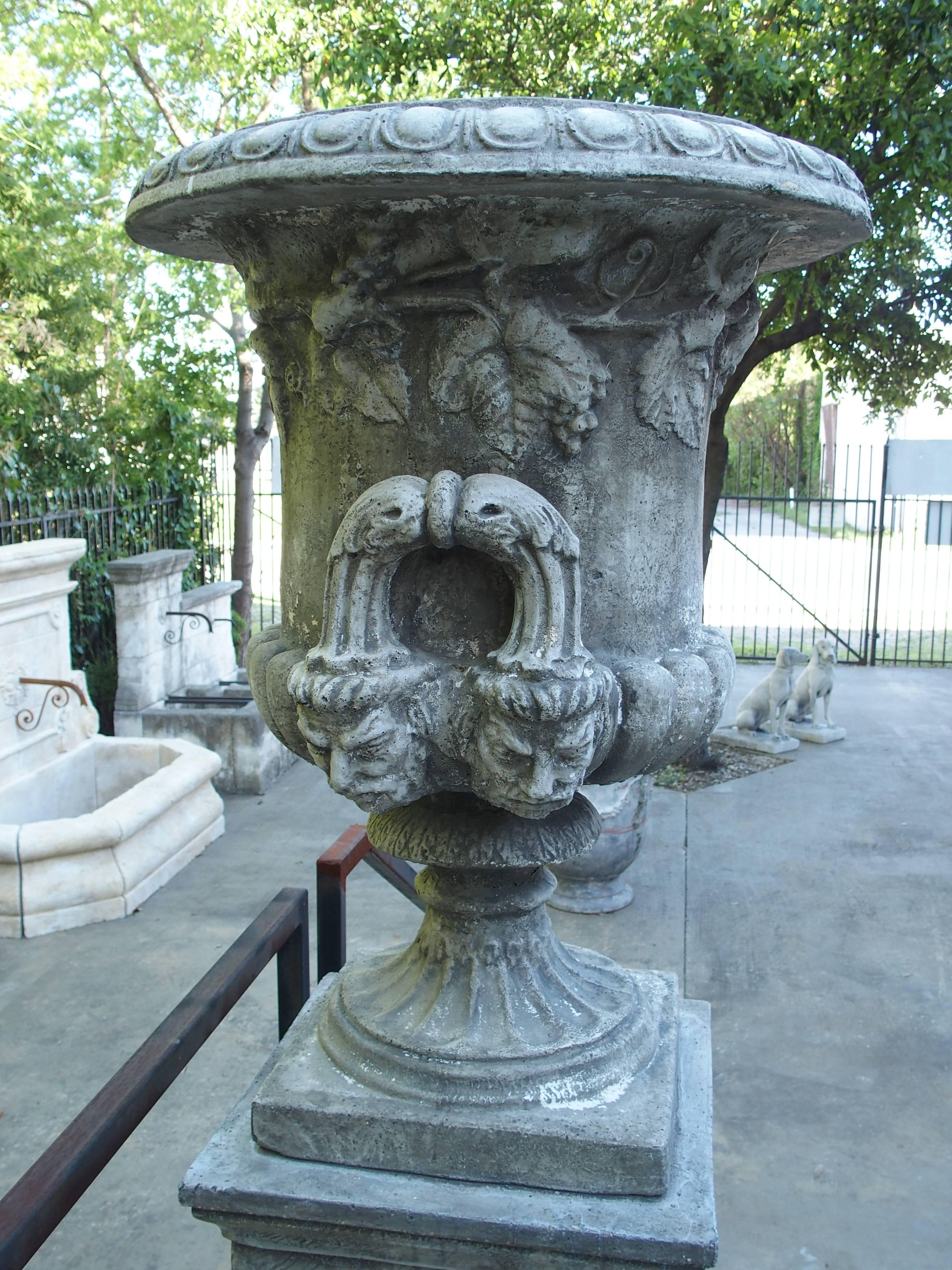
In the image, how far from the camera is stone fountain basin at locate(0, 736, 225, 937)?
15.9 feet

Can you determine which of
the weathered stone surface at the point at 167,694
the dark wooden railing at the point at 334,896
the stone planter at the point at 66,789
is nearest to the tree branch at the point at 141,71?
the weathered stone surface at the point at 167,694

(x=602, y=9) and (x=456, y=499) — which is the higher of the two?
(x=602, y=9)

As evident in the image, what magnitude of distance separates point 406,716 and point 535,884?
0.53 m

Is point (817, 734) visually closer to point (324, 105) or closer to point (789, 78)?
point (789, 78)

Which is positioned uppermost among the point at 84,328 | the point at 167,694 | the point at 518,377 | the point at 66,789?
the point at 84,328

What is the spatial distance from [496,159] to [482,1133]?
1489 millimetres

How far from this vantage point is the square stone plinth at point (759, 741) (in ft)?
26.1

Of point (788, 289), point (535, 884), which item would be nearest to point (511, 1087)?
point (535, 884)

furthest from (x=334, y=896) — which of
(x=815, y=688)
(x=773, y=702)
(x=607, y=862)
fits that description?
(x=815, y=688)

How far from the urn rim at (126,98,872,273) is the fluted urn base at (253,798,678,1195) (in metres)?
1.05

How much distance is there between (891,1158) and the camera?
3385mm

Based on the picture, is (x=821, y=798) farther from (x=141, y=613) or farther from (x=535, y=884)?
(x=535, y=884)

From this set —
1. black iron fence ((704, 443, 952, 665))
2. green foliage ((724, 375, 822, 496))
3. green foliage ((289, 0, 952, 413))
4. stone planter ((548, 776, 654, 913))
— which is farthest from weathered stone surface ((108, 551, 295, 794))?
green foliage ((724, 375, 822, 496))

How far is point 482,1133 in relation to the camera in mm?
1729
